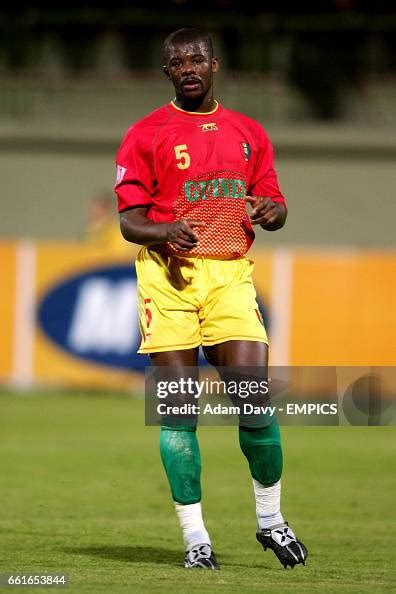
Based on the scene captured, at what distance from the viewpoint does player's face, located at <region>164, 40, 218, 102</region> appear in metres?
6.03

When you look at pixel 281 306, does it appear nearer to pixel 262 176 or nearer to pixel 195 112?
pixel 262 176

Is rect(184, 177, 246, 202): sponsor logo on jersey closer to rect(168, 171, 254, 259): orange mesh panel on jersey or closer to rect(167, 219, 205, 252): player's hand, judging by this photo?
rect(168, 171, 254, 259): orange mesh panel on jersey

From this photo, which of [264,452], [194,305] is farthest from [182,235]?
[264,452]

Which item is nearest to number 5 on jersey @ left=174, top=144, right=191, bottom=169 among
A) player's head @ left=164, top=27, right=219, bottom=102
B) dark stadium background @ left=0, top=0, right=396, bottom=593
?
player's head @ left=164, top=27, right=219, bottom=102

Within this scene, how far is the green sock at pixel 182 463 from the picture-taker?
5.95 m

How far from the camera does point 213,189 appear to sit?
6.08 m

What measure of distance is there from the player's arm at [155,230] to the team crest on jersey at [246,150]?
0.47 metres

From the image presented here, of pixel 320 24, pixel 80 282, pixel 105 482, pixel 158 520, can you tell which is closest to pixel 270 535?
pixel 158 520

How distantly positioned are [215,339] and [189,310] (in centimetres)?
17

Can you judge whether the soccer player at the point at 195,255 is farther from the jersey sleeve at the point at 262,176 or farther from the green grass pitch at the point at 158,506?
the green grass pitch at the point at 158,506

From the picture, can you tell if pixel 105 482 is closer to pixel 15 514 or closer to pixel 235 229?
pixel 15 514

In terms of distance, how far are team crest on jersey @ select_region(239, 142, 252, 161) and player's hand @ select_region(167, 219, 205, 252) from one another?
51 cm

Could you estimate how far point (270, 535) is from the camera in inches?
237

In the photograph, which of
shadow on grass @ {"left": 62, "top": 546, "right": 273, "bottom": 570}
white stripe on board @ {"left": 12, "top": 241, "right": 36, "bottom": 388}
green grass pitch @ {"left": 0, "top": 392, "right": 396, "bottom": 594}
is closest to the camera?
green grass pitch @ {"left": 0, "top": 392, "right": 396, "bottom": 594}
